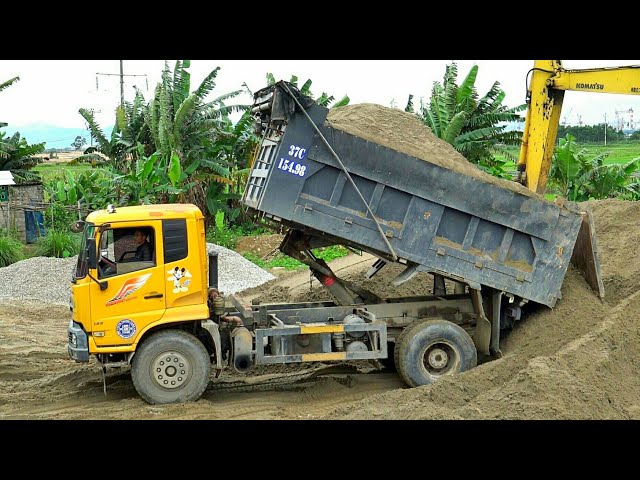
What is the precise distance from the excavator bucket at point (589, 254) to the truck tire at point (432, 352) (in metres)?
1.93

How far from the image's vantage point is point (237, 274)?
19.0 meters

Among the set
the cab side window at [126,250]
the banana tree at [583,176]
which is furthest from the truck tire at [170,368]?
the banana tree at [583,176]

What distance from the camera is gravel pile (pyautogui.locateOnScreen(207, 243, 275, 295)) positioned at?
1809 centimetres

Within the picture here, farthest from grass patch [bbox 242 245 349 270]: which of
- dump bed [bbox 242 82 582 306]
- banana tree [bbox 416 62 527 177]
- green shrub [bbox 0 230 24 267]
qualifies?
dump bed [bbox 242 82 582 306]

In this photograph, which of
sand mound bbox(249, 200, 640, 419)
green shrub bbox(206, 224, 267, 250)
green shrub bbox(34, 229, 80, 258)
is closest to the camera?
sand mound bbox(249, 200, 640, 419)

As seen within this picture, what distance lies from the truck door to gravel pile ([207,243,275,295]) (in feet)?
26.8

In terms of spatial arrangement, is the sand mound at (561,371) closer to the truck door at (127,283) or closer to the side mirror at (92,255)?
the truck door at (127,283)

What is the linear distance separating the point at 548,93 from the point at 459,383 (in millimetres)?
4989

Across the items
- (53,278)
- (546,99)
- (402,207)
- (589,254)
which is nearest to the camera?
(402,207)

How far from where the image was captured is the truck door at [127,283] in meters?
9.18

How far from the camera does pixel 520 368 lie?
9773 millimetres

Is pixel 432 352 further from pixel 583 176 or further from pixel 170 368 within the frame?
pixel 583 176

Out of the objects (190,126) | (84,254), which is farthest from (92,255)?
(190,126)

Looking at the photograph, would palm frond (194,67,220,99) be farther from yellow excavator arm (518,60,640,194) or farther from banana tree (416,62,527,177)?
yellow excavator arm (518,60,640,194)
